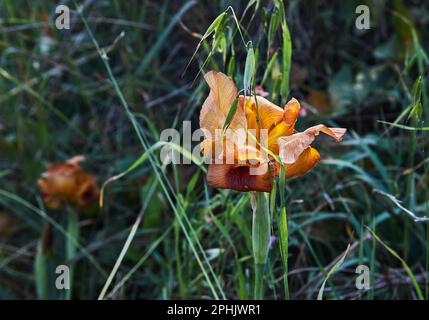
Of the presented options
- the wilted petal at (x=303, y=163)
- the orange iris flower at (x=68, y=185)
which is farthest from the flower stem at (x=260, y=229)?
the orange iris flower at (x=68, y=185)

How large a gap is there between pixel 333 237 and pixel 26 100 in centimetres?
96

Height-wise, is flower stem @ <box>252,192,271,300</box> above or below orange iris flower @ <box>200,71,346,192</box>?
below

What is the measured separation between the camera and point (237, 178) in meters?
0.82

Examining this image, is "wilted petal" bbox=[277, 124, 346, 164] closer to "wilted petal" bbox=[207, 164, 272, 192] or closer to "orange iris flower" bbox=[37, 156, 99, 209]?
"wilted petal" bbox=[207, 164, 272, 192]

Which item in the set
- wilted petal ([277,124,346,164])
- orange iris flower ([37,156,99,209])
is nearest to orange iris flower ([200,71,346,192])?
wilted petal ([277,124,346,164])

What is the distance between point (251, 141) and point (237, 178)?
0.05 m

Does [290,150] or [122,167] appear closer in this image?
[290,150]

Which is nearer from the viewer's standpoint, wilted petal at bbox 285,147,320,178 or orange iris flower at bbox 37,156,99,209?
wilted petal at bbox 285,147,320,178

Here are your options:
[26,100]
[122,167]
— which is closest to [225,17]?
[122,167]

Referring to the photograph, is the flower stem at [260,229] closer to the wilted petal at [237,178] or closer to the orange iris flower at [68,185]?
the wilted petal at [237,178]

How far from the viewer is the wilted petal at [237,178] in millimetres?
807

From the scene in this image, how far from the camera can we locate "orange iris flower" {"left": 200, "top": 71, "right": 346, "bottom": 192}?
0.81 metres
